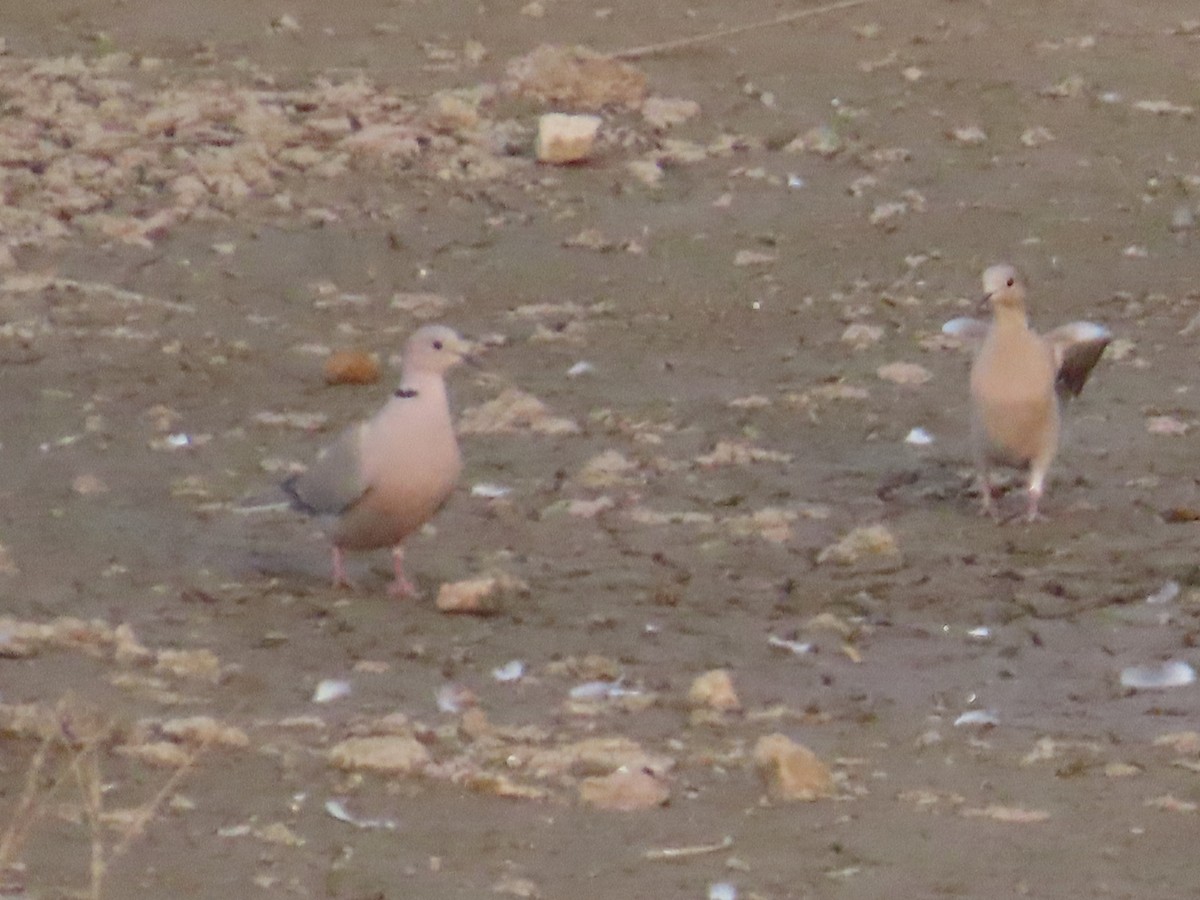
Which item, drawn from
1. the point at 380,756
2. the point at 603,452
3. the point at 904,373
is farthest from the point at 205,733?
the point at 904,373

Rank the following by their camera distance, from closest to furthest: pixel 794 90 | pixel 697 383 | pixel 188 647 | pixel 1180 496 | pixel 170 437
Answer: pixel 188 647
pixel 1180 496
pixel 170 437
pixel 697 383
pixel 794 90

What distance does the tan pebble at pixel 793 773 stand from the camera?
14.8ft

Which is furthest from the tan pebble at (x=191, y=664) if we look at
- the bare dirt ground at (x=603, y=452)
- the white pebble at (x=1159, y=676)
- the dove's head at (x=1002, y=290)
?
the dove's head at (x=1002, y=290)

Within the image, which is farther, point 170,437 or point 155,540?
point 170,437

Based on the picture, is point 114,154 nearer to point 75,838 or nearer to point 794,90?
point 794,90

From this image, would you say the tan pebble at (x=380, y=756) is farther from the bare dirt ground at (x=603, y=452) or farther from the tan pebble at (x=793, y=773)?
the tan pebble at (x=793, y=773)

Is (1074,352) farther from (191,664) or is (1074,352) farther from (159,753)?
(159,753)

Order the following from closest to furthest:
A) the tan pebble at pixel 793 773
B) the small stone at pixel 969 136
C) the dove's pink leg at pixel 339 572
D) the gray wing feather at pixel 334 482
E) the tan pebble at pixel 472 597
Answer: the tan pebble at pixel 793 773 → the tan pebble at pixel 472 597 → the gray wing feather at pixel 334 482 → the dove's pink leg at pixel 339 572 → the small stone at pixel 969 136

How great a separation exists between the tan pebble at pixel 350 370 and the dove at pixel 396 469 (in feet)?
5.54

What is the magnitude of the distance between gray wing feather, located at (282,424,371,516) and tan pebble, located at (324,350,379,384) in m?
1.66

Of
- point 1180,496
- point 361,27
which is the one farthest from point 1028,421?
point 361,27

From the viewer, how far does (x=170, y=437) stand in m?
7.20

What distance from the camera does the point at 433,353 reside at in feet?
19.8

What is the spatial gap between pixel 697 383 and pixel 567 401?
46 centimetres
